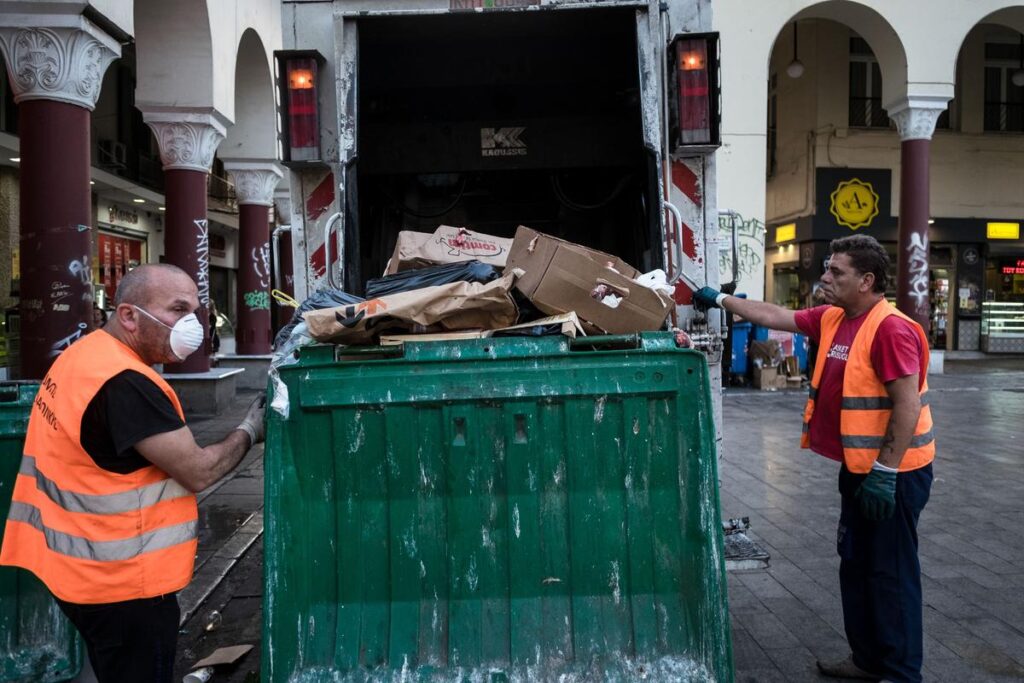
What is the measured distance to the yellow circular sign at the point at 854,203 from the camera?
18.7m

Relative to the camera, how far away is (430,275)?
363 centimetres

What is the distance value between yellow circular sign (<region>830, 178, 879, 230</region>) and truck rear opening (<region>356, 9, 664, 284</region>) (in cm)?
1441

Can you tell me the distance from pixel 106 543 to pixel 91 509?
0.33 feet

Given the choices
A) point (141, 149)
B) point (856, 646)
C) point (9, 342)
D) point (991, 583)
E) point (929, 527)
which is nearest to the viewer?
point (856, 646)

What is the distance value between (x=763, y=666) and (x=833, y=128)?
17.4 metres

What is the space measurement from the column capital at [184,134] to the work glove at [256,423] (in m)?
8.50

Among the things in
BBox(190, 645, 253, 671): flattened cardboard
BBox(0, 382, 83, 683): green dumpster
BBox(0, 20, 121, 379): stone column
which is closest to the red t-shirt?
BBox(190, 645, 253, 671): flattened cardboard

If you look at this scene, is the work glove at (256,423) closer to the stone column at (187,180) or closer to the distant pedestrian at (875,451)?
the distant pedestrian at (875,451)

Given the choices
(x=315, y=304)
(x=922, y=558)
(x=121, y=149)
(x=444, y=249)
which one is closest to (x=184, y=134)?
(x=444, y=249)

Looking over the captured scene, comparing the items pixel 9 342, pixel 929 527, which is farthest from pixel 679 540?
pixel 9 342

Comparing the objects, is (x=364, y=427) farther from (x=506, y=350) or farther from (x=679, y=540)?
(x=679, y=540)

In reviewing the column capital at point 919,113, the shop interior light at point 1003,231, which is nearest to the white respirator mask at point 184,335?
the column capital at point 919,113

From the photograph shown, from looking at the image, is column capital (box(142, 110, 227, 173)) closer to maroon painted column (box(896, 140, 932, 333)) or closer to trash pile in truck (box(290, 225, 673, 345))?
trash pile in truck (box(290, 225, 673, 345))

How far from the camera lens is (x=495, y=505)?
8.84ft
